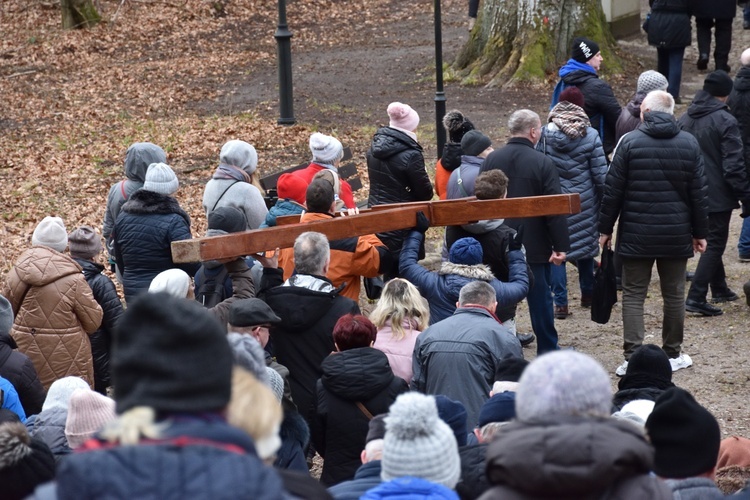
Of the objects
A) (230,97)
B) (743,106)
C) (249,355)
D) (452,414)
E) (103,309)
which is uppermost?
(249,355)

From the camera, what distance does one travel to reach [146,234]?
7379mm

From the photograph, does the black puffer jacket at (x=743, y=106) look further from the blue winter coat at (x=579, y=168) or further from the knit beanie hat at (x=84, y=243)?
the knit beanie hat at (x=84, y=243)

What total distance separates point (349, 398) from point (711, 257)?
15.8 ft

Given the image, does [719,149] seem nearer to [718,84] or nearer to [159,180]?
[718,84]

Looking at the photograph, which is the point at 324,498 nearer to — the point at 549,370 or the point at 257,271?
the point at 549,370

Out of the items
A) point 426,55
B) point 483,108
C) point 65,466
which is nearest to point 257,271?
point 65,466

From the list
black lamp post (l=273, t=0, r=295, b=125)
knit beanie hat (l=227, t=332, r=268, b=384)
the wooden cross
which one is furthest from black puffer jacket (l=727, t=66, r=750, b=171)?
knit beanie hat (l=227, t=332, r=268, b=384)

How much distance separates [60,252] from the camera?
696 cm

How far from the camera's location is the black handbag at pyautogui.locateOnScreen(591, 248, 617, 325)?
26.6ft

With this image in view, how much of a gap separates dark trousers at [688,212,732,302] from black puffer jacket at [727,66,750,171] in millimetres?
828

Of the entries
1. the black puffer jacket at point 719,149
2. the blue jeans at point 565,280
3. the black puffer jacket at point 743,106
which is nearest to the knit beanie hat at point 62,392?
the blue jeans at point 565,280

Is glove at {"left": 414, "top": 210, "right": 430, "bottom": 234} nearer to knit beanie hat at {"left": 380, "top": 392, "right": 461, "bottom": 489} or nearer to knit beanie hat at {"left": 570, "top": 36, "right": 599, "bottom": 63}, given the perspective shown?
knit beanie hat at {"left": 380, "top": 392, "right": 461, "bottom": 489}

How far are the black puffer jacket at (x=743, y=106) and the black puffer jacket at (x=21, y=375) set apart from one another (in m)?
6.53

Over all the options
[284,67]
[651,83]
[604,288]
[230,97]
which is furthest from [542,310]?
[230,97]
